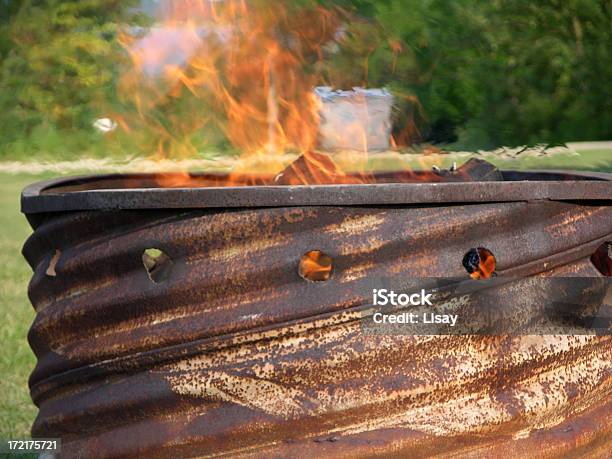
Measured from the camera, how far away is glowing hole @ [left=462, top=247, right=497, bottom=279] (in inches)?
77.7

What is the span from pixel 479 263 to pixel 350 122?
50.0 inches

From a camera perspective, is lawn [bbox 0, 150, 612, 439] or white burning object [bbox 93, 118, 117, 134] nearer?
lawn [bbox 0, 150, 612, 439]

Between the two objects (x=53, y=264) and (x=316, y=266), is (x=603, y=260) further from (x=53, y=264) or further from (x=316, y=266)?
(x=53, y=264)

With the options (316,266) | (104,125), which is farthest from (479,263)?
(104,125)

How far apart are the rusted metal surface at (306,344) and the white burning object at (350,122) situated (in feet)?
3.18

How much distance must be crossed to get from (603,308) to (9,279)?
5.93 meters

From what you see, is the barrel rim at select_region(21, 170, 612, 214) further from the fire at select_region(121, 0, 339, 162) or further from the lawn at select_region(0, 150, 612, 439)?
the lawn at select_region(0, 150, 612, 439)

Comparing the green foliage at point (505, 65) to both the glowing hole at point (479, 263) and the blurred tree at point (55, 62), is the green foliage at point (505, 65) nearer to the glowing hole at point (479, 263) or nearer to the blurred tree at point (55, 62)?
the blurred tree at point (55, 62)

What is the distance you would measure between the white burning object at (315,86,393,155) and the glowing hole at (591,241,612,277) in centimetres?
92

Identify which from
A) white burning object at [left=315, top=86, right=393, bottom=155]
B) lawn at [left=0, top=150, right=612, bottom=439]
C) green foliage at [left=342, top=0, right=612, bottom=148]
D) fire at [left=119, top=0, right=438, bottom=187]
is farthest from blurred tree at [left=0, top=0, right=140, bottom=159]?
fire at [left=119, top=0, right=438, bottom=187]

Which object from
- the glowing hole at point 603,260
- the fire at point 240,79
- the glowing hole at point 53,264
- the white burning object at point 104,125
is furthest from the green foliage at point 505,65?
the glowing hole at point 53,264

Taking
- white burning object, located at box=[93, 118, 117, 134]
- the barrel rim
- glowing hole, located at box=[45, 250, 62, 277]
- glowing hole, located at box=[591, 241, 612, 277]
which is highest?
the barrel rim

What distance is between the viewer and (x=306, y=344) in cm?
192

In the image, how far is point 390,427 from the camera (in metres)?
1.96
